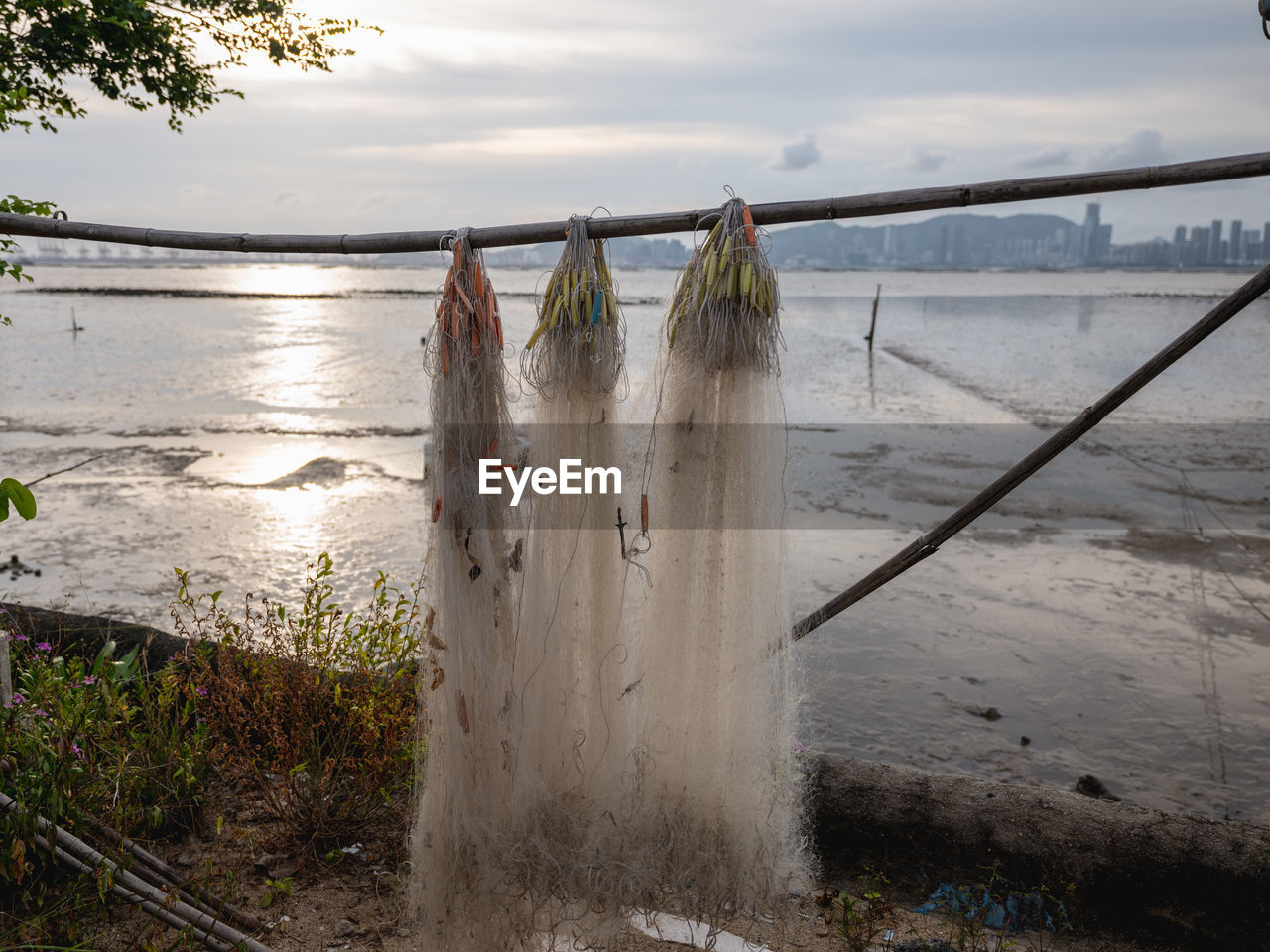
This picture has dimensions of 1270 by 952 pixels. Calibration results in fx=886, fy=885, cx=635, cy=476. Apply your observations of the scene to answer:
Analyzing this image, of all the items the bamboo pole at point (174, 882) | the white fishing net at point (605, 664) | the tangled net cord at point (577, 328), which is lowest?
the bamboo pole at point (174, 882)

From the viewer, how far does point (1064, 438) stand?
9.38 ft

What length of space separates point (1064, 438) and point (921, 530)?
23.3ft

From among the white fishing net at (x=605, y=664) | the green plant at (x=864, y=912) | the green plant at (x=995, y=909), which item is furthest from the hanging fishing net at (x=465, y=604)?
the green plant at (x=995, y=909)

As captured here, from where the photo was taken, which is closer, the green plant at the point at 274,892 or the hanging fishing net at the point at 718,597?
the hanging fishing net at the point at 718,597

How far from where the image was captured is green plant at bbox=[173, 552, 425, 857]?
3.84 metres

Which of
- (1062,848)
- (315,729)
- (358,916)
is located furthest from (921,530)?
(358,916)

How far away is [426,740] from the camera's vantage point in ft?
8.97

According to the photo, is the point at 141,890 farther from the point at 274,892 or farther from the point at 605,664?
the point at 605,664

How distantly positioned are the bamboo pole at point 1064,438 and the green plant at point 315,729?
6.20ft

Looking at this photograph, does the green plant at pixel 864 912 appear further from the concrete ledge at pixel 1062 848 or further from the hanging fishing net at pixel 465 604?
the hanging fishing net at pixel 465 604

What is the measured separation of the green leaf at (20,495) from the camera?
2.24 meters

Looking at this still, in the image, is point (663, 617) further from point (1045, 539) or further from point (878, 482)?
point (878, 482)

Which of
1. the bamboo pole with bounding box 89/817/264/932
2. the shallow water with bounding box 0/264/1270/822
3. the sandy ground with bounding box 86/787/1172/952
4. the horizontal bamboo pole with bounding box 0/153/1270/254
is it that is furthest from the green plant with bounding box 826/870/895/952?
the horizontal bamboo pole with bounding box 0/153/1270/254

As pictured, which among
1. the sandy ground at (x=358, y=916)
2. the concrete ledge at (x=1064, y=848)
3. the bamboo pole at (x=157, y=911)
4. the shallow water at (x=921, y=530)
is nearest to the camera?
the bamboo pole at (x=157, y=911)
